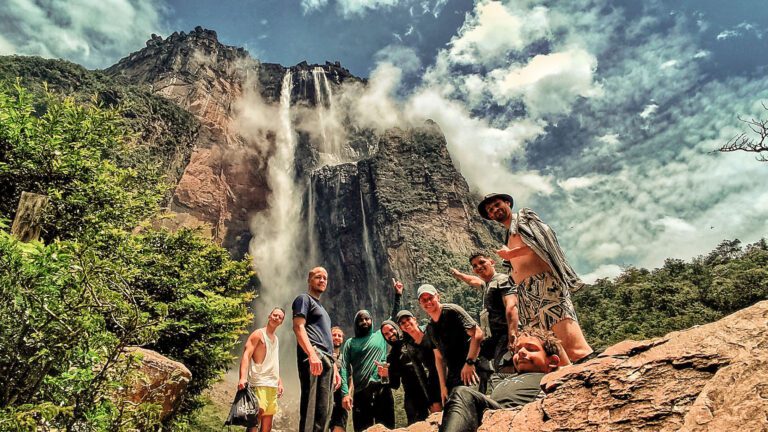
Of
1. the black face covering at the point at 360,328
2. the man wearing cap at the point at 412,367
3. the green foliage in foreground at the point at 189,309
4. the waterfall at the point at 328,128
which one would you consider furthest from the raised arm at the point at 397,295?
the waterfall at the point at 328,128

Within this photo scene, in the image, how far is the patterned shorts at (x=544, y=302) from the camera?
10.3 feet

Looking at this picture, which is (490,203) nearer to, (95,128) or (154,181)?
(95,128)

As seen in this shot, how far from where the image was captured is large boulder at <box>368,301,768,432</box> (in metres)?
1.60

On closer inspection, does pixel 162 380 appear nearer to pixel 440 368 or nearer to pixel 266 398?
pixel 266 398

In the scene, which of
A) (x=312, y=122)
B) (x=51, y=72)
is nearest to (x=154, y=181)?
(x=51, y=72)

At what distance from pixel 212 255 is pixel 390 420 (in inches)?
327

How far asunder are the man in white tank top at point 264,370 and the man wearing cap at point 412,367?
1.23m

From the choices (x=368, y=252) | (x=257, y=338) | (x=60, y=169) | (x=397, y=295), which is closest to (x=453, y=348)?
(x=397, y=295)

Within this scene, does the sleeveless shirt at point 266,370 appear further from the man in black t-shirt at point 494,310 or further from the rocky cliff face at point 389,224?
the rocky cliff face at point 389,224

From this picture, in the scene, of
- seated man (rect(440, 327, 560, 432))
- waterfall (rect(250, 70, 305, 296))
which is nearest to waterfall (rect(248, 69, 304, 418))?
waterfall (rect(250, 70, 305, 296))

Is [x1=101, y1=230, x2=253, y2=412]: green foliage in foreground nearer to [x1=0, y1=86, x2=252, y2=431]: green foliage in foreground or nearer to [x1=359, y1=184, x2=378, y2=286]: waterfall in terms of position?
[x1=0, y1=86, x2=252, y2=431]: green foliage in foreground

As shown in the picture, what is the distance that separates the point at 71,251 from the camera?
11.2 ft

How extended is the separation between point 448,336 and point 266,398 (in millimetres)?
2208

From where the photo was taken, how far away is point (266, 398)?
471cm
